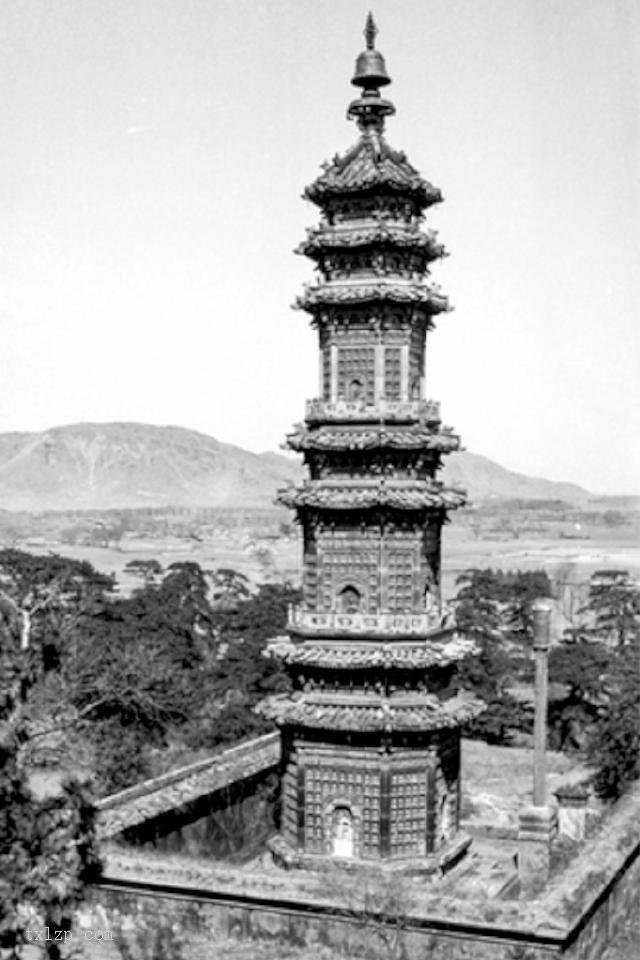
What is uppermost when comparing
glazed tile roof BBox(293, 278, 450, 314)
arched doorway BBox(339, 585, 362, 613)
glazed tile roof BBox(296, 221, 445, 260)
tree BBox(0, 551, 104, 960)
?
glazed tile roof BBox(296, 221, 445, 260)

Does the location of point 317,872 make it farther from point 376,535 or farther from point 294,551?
point 294,551

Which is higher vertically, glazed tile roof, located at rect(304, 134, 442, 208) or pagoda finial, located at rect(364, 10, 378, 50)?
pagoda finial, located at rect(364, 10, 378, 50)

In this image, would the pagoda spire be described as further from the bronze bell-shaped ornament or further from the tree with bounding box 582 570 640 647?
the tree with bounding box 582 570 640 647

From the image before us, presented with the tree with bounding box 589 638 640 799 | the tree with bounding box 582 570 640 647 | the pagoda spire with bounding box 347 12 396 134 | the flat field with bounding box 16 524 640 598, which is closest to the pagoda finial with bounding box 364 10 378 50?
the pagoda spire with bounding box 347 12 396 134

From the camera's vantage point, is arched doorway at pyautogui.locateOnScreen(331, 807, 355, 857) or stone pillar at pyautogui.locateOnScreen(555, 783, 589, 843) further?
stone pillar at pyautogui.locateOnScreen(555, 783, 589, 843)

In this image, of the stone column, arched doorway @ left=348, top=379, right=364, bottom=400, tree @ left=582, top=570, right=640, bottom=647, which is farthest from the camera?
tree @ left=582, top=570, right=640, bottom=647

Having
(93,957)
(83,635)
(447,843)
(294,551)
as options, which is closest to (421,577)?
(447,843)

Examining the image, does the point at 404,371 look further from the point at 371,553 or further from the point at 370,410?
the point at 371,553

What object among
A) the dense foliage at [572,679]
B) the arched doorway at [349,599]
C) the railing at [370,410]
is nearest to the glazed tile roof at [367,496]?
the railing at [370,410]
